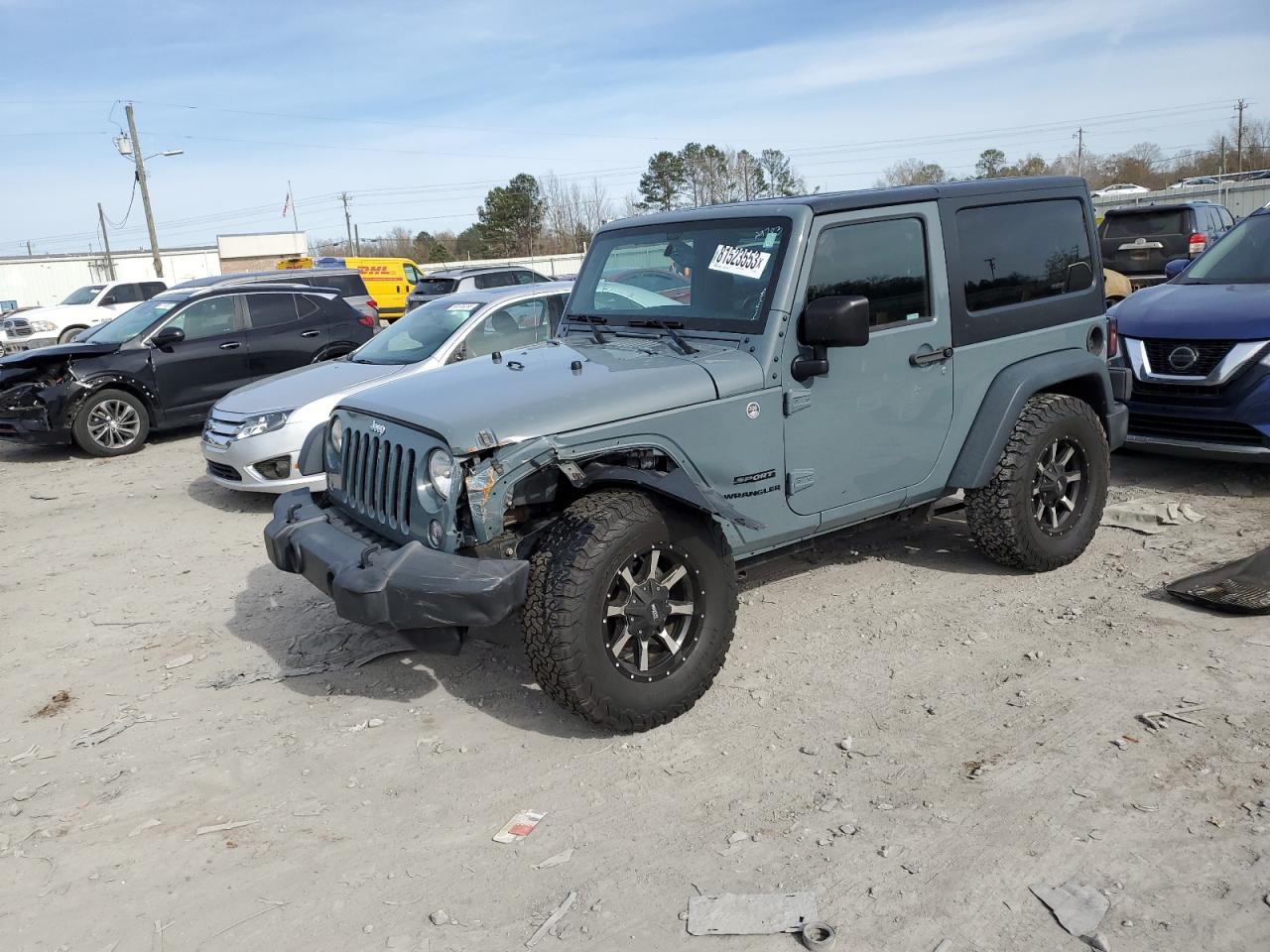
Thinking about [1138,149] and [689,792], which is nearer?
[689,792]

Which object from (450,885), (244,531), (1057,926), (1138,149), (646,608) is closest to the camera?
(1057,926)

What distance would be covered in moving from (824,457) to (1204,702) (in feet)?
5.99

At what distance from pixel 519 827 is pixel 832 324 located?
2.34 meters

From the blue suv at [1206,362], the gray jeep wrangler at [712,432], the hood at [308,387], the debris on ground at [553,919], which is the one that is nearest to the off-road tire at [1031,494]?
the gray jeep wrangler at [712,432]

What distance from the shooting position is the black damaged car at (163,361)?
1009cm

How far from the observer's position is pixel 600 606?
3.59 metres

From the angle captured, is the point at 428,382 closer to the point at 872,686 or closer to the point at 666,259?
the point at 666,259

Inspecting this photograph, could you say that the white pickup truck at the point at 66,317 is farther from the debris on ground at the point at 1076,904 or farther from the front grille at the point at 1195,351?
the debris on ground at the point at 1076,904

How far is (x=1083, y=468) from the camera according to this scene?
213 inches

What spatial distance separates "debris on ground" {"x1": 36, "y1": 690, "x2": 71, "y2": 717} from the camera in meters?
4.44

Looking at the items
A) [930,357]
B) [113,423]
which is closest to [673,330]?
[930,357]

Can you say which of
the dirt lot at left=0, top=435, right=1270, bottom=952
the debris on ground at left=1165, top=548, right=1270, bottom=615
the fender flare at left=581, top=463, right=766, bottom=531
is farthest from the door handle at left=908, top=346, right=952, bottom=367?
the debris on ground at left=1165, top=548, right=1270, bottom=615

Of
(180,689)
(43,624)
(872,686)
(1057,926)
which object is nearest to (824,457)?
(872,686)

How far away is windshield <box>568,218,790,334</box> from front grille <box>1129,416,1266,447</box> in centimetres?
403
